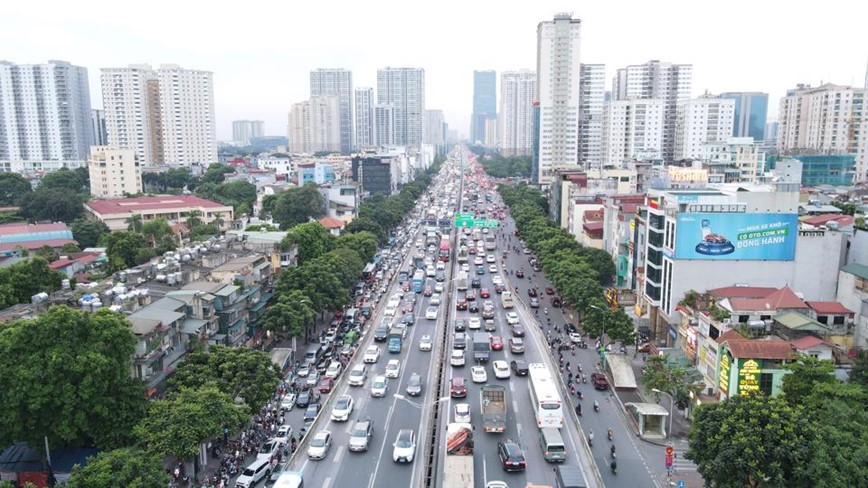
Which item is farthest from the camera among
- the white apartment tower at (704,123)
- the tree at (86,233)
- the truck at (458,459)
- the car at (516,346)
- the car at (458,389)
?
the white apartment tower at (704,123)

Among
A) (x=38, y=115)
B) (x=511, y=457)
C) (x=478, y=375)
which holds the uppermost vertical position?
(x=38, y=115)

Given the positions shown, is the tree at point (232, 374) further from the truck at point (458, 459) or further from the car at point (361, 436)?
the truck at point (458, 459)

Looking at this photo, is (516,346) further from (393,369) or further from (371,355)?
(371,355)

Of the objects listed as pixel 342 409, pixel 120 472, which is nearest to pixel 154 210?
pixel 342 409

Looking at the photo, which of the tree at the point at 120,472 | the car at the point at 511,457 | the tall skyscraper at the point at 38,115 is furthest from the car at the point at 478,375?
the tall skyscraper at the point at 38,115

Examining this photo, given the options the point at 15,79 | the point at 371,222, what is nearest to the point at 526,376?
the point at 371,222

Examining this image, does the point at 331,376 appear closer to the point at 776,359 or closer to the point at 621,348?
the point at 621,348

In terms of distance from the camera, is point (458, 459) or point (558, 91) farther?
point (558, 91)

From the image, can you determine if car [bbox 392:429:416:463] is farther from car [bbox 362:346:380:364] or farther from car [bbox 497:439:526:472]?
car [bbox 362:346:380:364]
